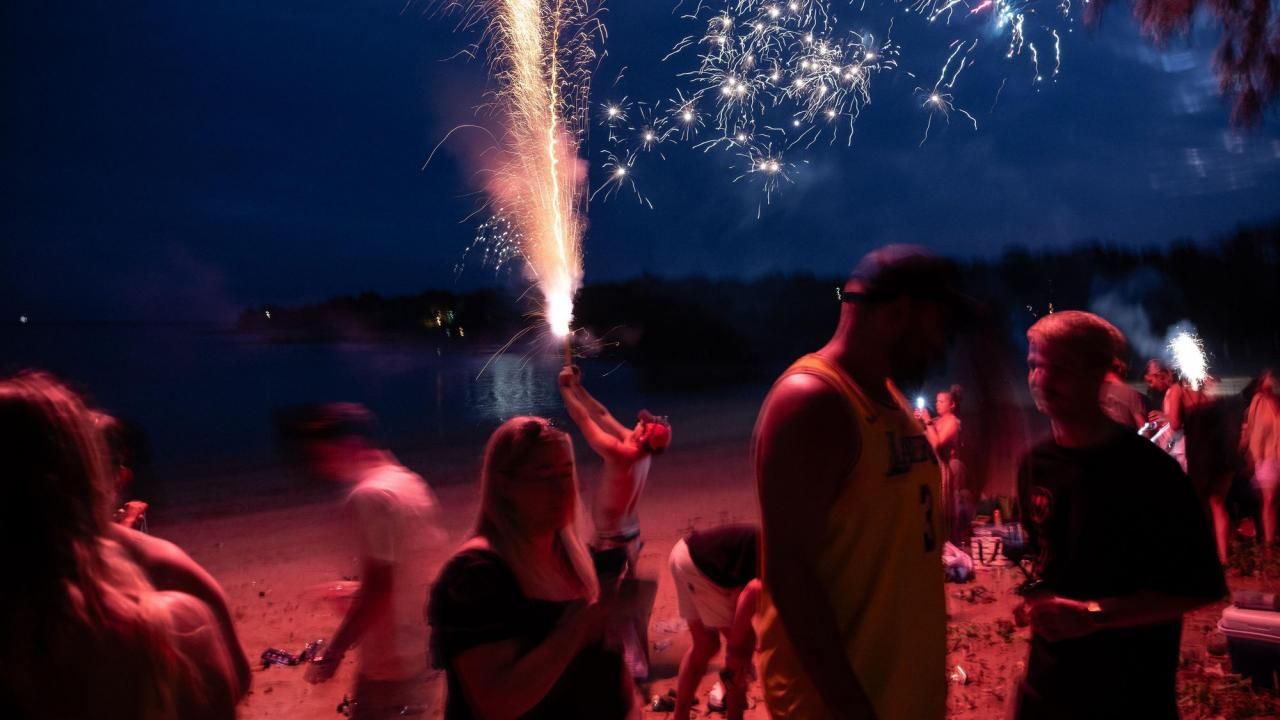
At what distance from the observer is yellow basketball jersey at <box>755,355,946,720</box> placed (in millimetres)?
1895

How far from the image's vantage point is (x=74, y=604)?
1538mm

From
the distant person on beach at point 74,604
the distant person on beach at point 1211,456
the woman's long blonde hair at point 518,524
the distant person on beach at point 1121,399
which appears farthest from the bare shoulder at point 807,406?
the distant person on beach at point 1211,456

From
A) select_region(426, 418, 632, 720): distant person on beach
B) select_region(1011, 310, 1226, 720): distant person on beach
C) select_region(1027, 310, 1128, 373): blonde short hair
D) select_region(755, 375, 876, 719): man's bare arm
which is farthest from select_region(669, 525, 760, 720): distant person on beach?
select_region(755, 375, 876, 719): man's bare arm

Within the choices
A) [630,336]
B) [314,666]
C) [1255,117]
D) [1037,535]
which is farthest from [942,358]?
[630,336]

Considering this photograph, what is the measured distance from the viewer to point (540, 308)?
11.5m

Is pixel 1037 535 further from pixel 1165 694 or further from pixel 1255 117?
pixel 1255 117

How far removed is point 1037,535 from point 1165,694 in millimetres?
541

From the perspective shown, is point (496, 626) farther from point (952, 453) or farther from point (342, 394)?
point (342, 394)

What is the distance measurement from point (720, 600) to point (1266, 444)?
7180mm

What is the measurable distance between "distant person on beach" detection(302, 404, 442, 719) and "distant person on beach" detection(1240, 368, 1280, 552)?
8.41m

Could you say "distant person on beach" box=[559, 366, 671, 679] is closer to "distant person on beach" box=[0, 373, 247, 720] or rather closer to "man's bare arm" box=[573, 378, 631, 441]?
"man's bare arm" box=[573, 378, 631, 441]

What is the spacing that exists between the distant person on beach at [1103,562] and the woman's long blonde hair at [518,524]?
4.58 feet

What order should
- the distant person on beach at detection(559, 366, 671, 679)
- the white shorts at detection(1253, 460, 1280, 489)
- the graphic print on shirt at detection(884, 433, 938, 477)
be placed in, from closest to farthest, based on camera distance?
the graphic print on shirt at detection(884, 433, 938, 477), the distant person on beach at detection(559, 366, 671, 679), the white shorts at detection(1253, 460, 1280, 489)

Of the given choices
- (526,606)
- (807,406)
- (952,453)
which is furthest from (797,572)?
(952,453)
